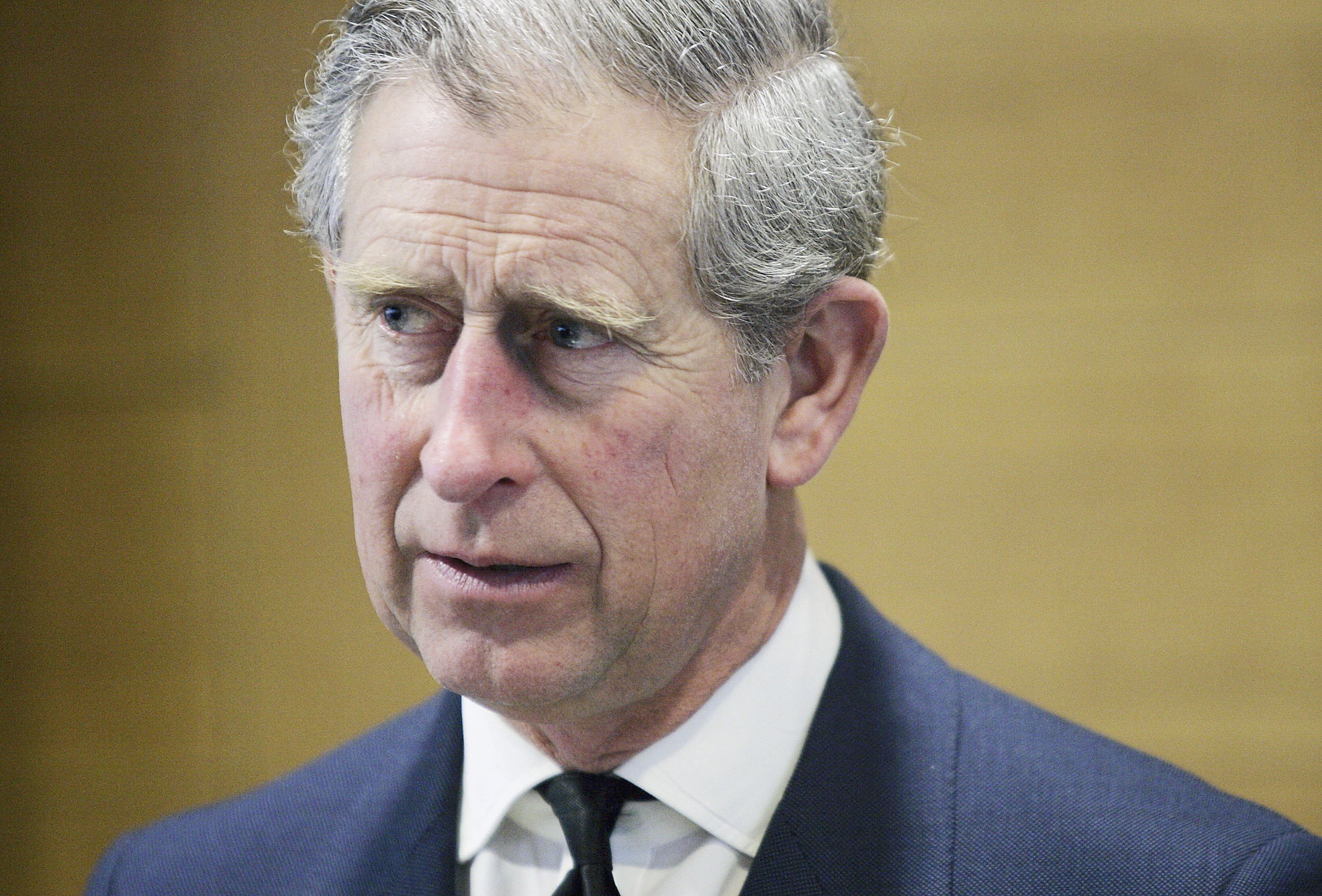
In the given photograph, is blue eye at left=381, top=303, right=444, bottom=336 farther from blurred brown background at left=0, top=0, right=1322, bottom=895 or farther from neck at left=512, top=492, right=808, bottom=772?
blurred brown background at left=0, top=0, right=1322, bottom=895

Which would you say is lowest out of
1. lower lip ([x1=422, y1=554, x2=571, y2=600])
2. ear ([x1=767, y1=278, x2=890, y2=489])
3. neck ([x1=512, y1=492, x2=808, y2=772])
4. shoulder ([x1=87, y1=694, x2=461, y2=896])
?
shoulder ([x1=87, y1=694, x2=461, y2=896])

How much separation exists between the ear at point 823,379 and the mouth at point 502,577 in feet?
0.96

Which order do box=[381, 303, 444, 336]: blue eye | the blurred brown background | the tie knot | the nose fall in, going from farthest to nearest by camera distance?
the blurred brown background
the tie knot
box=[381, 303, 444, 336]: blue eye
the nose

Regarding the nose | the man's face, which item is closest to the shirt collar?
the man's face

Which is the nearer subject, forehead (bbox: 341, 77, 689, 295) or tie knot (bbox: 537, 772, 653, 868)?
forehead (bbox: 341, 77, 689, 295)

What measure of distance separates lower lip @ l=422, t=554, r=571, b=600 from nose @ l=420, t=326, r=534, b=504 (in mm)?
82

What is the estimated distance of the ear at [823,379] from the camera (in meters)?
1.45

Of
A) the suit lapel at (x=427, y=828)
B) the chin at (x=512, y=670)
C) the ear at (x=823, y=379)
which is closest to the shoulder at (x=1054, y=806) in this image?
the ear at (x=823, y=379)

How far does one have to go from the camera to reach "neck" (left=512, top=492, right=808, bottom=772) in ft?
4.88

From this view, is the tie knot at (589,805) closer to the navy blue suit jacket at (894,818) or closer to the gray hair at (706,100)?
the navy blue suit jacket at (894,818)

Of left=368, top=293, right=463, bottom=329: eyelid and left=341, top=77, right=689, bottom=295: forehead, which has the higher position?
left=341, top=77, right=689, bottom=295: forehead

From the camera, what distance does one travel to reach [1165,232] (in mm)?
2451

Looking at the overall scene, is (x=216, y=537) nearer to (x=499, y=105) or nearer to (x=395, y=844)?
(x=395, y=844)

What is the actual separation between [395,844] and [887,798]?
0.60 m
